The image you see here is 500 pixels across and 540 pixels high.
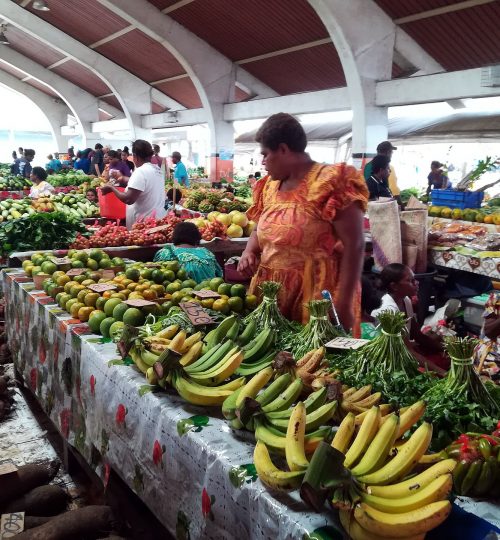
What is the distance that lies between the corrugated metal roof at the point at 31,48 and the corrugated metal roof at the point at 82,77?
49 cm

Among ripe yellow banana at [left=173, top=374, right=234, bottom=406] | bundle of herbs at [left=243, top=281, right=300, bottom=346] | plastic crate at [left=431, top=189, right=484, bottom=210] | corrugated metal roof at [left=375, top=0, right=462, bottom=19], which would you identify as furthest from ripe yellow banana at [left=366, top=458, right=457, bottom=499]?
corrugated metal roof at [left=375, top=0, right=462, bottom=19]

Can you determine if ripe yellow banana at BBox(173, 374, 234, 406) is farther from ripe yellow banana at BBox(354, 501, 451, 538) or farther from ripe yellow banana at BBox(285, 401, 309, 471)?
ripe yellow banana at BBox(354, 501, 451, 538)

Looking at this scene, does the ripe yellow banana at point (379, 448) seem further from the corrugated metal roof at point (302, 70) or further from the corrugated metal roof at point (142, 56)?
the corrugated metal roof at point (142, 56)

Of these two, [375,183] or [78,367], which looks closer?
[78,367]

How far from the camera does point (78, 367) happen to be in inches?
101

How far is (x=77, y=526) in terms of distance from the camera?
6.26 ft

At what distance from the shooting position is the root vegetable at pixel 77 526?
1.84 meters

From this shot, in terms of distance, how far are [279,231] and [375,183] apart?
340 cm

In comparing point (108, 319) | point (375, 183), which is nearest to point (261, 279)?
Answer: point (108, 319)

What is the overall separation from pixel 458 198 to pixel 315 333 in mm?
5408

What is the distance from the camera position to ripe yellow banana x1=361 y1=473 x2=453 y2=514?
1.10 meters

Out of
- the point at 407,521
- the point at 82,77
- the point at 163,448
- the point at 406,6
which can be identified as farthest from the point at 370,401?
the point at 82,77

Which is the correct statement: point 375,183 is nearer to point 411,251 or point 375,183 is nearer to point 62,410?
point 411,251

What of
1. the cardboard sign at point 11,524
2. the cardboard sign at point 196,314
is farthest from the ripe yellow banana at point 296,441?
the cardboard sign at point 11,524
